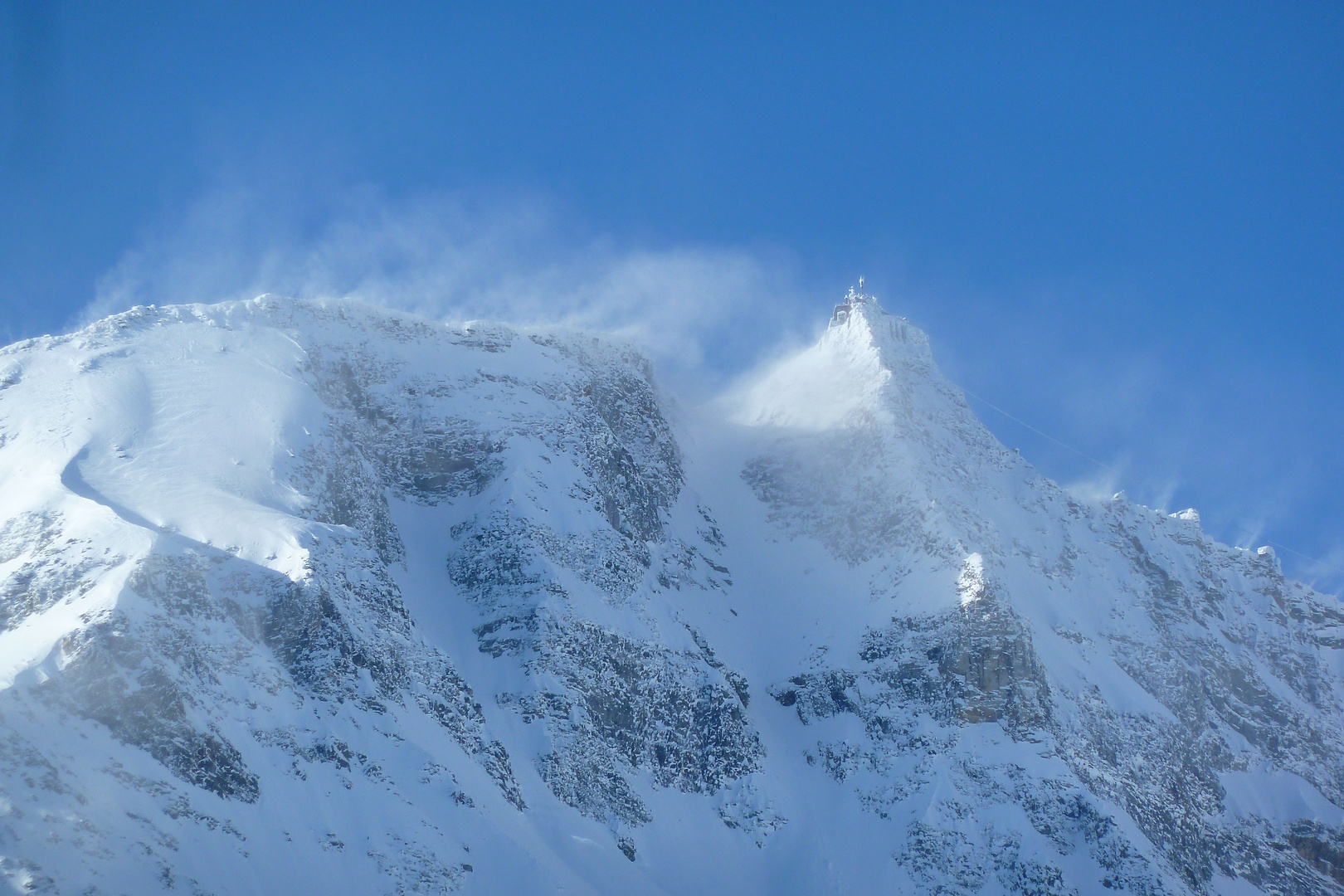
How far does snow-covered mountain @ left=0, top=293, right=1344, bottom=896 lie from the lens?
5534 centimetres

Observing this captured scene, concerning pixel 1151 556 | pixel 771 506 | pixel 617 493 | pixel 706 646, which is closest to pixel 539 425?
pixel 617 493

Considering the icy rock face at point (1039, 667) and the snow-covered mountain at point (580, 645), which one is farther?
the icy rock face at point (1039, 667)

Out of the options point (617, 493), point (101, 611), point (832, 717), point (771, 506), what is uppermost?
point (771, 506)

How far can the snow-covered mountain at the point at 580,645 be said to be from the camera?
182 feet

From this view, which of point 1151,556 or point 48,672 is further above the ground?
point 1151,556

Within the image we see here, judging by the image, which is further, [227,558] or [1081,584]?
[1081,584]

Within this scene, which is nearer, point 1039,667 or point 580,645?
point 580,645

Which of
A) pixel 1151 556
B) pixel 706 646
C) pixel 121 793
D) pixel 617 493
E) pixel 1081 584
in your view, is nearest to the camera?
pixel 121 793

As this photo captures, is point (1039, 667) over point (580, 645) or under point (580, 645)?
over

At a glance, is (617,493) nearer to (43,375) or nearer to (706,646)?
(706,646)

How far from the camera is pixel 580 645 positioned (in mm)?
82000

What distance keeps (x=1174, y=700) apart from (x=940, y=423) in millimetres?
42230

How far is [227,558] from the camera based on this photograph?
6456 cm

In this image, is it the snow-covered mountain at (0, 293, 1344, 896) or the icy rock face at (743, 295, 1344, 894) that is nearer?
the snow-covered mountain at (0, 293, 1344, 896)
